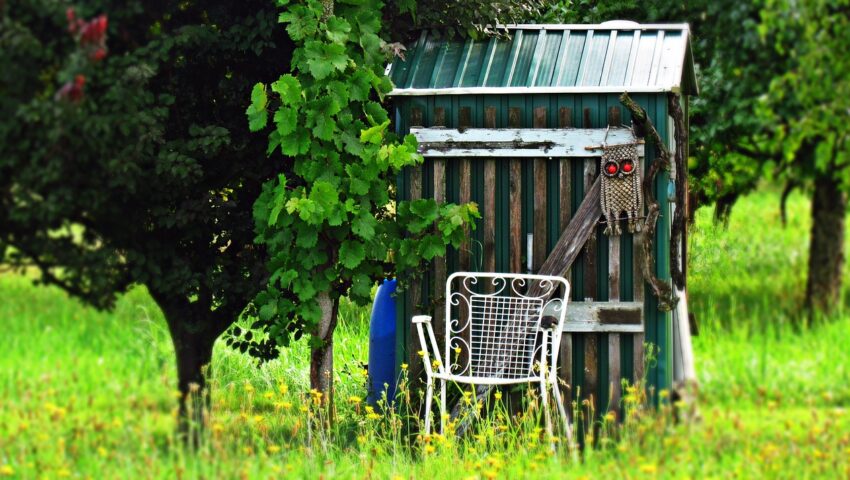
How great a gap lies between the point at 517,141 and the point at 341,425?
1853mm

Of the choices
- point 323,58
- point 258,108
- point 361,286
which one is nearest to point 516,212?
point 361,286

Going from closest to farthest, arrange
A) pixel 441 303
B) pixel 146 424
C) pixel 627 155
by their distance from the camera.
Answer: pixel 146 424 → pixel 627 155 → pixel 441 303

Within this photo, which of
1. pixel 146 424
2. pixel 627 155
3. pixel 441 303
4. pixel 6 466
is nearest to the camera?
pixel 6 466

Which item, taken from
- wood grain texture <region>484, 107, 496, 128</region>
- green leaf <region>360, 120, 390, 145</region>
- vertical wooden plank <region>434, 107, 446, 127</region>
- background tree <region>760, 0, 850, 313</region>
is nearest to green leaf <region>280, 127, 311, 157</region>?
green leaf <region>360, 120, 390, 145</region>

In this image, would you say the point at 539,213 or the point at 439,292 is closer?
the point at 539,213

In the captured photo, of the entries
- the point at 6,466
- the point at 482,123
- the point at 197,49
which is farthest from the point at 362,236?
the point at 6,466

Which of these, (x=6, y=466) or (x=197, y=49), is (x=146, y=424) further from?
(x=197, y=49)

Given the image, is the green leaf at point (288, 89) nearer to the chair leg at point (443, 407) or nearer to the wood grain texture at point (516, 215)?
the wood grain texture at point (516, 215)

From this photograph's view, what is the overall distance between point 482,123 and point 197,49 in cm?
157

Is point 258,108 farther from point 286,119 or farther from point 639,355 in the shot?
point 639,355

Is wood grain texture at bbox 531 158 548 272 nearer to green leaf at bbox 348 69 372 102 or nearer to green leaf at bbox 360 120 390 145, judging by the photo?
green leaf at bbox 360 120 390 145

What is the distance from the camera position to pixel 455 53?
5.98 metres

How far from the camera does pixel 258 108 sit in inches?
216

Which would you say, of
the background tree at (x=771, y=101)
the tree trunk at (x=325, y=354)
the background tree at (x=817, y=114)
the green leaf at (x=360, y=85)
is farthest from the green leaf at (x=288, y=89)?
the background tree at (x=817, y=114)
